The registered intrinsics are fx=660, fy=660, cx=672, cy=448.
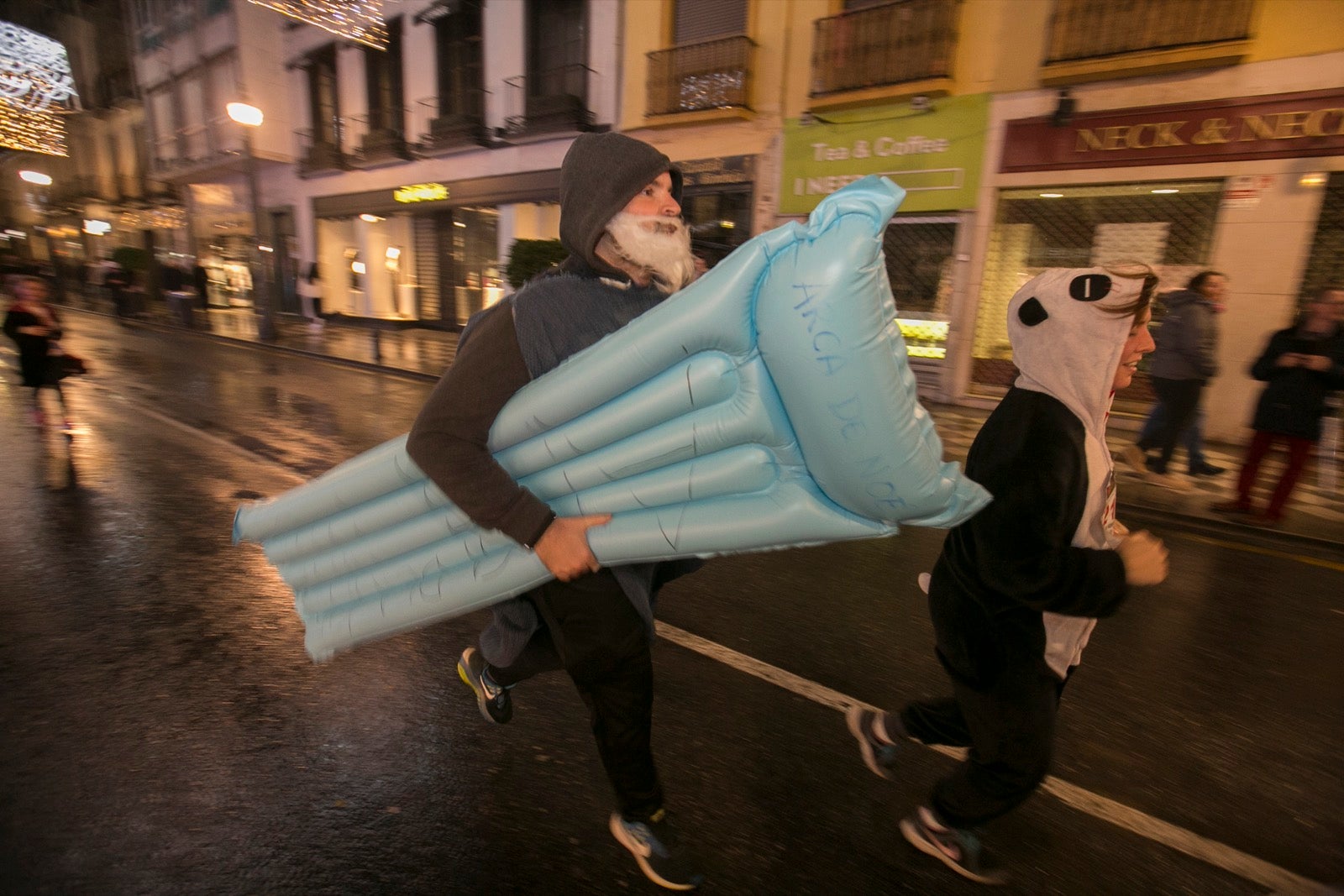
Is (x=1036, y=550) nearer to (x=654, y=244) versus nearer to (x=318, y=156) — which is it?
(x=654, y=244)

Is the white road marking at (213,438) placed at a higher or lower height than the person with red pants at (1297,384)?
lower

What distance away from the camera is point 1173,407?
20.7ft

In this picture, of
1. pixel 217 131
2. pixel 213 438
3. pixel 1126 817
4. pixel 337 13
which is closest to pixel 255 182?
pixel 337 13

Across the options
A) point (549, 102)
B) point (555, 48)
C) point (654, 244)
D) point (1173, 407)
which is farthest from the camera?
point (555, 48)

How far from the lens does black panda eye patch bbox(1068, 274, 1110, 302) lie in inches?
59.3

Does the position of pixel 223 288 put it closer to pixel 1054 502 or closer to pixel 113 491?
pixel 113 491

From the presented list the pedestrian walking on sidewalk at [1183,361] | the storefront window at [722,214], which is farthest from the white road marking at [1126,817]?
the storefront window at [722,214]

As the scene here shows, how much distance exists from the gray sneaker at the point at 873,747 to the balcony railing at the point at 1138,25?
35.8 feet

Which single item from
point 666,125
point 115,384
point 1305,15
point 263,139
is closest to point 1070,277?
point 1305,15

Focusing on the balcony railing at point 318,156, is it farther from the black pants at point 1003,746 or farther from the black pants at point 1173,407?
the black pants at point 1003,746

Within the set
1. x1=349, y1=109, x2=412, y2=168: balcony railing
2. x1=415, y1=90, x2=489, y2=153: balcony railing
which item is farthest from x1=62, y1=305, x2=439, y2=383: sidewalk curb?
x1=415, y1=90, x2=489, y2=153: balcony railing

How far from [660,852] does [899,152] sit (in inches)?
471

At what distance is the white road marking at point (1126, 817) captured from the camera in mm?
1972

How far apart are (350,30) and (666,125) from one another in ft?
28.1
